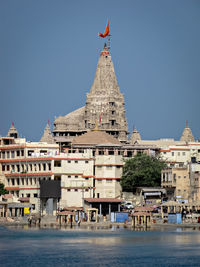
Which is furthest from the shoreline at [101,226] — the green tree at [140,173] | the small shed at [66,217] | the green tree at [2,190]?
the green tree at [2,190]

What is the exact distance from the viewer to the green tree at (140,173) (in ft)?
629

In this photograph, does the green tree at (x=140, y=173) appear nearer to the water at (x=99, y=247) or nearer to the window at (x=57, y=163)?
the window at (x=57, y=163)

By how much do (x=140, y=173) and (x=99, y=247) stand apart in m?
63.1

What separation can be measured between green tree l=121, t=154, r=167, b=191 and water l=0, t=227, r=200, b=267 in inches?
1470

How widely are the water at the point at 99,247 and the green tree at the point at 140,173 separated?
37.3m

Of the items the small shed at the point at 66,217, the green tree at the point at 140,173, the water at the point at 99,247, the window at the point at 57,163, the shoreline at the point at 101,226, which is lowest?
the water at the point at 99,247

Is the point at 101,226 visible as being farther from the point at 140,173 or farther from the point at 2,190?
the point at 2,190

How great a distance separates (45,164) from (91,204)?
16147mm

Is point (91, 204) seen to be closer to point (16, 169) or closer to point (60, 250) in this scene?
point (16, 169)

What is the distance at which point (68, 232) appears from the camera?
151 m

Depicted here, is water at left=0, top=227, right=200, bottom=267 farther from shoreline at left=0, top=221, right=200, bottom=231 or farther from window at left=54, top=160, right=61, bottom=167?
window at left=54, top=160, right=61, bottom=167

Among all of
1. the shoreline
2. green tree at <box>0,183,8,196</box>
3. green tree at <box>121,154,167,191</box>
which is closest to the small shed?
the shoreline

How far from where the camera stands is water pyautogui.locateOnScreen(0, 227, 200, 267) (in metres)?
117

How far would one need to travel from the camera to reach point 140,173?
191250 millimetres
